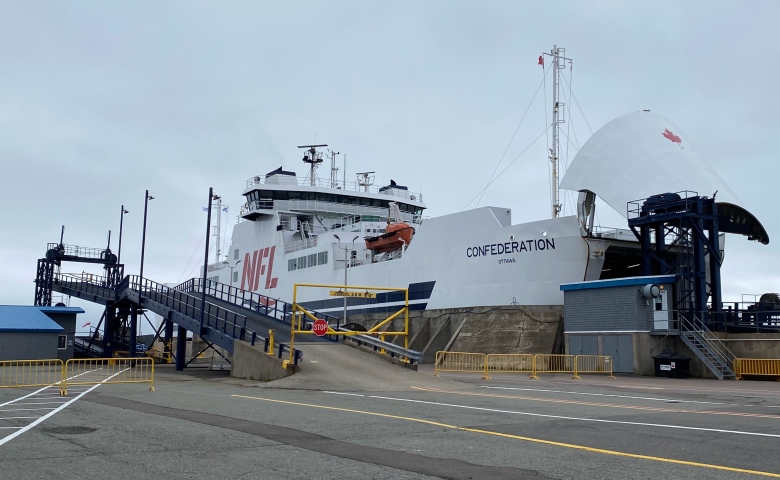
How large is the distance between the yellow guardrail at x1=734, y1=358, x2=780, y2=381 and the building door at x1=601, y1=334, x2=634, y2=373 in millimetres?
3710

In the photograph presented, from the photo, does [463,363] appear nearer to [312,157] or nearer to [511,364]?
[511,364]

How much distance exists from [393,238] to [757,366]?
Result: 68.0ft

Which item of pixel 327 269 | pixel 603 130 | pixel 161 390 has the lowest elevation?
pixel 161 390

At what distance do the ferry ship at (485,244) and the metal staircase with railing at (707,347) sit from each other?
16.4 ft

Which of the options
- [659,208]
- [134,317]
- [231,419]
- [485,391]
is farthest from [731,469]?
[134,317]

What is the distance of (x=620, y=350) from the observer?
2880 centimetres

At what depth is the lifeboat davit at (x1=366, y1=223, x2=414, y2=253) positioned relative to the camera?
4153 centimetres

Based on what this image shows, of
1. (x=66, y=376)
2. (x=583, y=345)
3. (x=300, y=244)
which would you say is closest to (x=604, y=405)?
(x=66, y=376)

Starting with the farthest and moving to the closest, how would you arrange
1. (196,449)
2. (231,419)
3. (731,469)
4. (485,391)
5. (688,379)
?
1. (688,379)
2. (485,391)
3. (231,419)
4. (196,449)
5. (731,469)

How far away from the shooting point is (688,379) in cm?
2573

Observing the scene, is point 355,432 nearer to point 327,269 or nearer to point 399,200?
point 327,269

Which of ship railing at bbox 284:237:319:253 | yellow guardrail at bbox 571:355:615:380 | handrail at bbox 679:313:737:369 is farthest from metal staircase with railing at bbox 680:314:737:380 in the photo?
ship railing at bbox 284:237:319:253

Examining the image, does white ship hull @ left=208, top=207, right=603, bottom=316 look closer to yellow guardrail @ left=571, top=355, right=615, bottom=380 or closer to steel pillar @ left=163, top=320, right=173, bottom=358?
yellow guardrail @ left=571, top=355, right=615, bottom=380

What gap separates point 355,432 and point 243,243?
1902 inches
